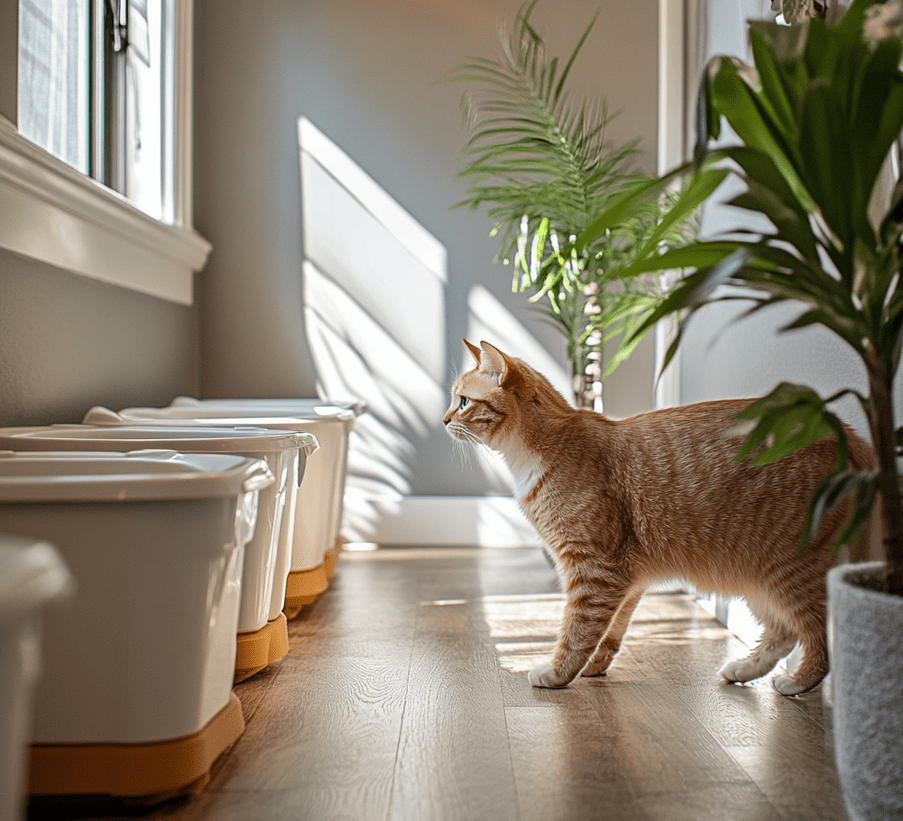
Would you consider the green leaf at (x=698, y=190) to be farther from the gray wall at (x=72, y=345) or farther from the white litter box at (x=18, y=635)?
the gray wall at (x=72, y=345)

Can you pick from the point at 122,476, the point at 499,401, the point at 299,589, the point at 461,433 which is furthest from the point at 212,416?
the point at 122,476

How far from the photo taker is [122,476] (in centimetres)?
105

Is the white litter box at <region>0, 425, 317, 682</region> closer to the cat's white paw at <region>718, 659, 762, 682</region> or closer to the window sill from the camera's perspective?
the window sill

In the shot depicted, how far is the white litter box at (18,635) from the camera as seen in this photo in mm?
599

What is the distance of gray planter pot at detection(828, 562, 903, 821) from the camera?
2.92 feet

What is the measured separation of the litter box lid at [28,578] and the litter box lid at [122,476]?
0.37m

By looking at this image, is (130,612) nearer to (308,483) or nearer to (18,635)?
(18,635)

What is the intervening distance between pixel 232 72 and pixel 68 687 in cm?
272

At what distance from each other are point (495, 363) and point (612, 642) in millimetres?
631

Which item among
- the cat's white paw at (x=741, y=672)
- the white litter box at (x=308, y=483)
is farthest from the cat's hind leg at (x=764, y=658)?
the white litter box at (x=308, y=483)

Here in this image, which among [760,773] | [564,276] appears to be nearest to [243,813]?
[760,773]

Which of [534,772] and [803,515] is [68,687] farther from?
[803,515]

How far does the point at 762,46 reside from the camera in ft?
3.11

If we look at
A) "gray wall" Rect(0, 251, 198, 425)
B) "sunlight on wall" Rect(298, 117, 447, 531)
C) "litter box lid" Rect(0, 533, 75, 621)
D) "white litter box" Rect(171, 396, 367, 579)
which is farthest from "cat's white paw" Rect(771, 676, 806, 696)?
"sunlight on wall" Rect(298, 117, 447, 531)
